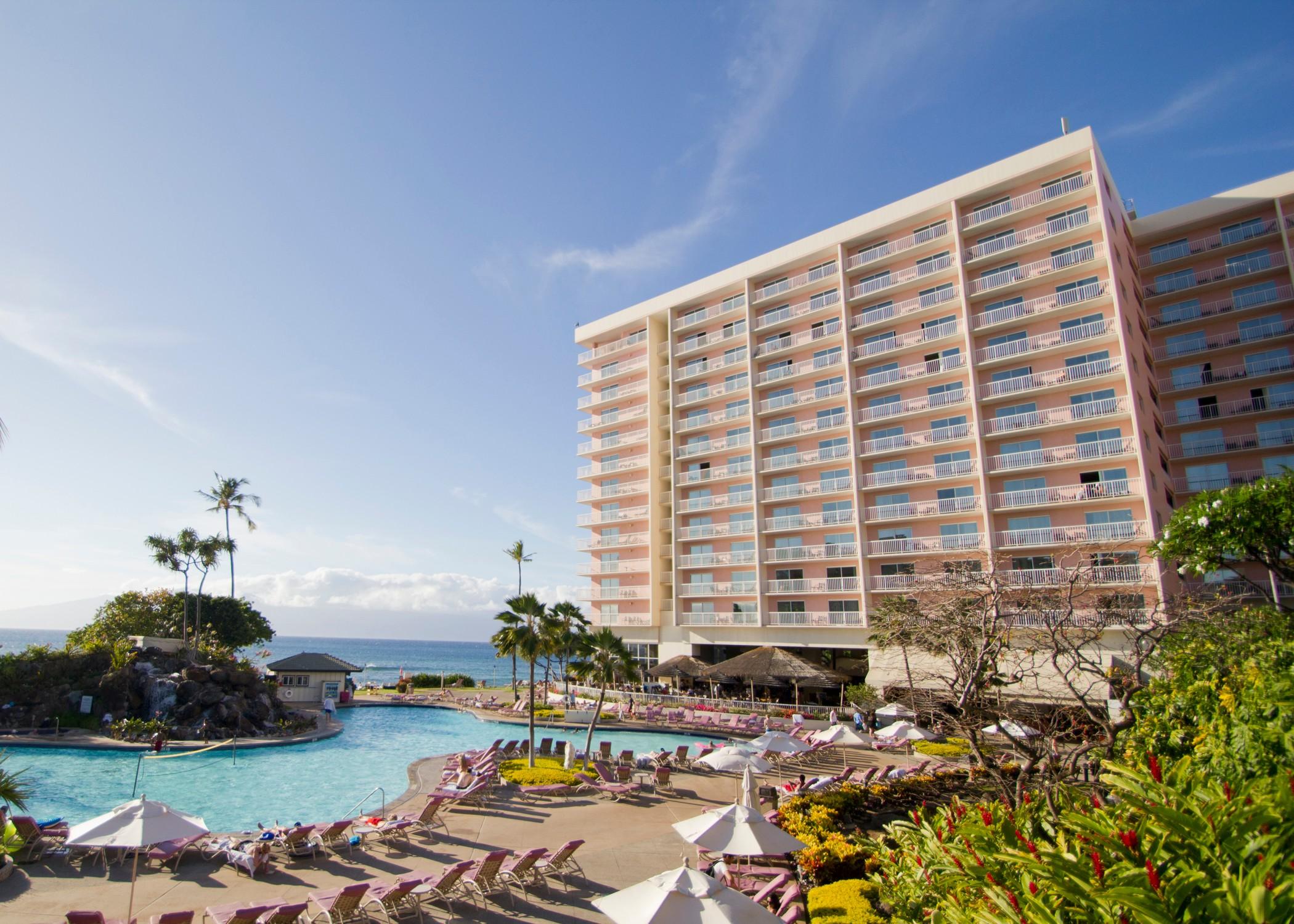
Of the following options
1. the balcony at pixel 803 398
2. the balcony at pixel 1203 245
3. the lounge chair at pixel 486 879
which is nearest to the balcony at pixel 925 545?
the balcony at pixel 803 398

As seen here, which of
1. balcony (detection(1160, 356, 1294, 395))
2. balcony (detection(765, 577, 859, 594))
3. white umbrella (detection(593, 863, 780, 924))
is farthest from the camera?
balcony (detection(765, 577, 859, 594))

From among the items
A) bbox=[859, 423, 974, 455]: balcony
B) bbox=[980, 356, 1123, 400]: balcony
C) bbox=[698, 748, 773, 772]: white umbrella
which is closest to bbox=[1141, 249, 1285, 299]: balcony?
bbox=[980, 356, 1123, 400]: balcony

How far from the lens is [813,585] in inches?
1608

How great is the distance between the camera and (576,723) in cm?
3438

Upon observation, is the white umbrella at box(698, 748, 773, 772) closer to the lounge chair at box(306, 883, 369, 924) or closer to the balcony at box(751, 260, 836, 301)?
the lounge chair at box(306, 883, 369, 924)

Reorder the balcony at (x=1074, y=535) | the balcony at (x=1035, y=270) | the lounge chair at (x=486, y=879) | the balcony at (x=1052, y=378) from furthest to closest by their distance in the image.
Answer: the balcony at (x=1035, y=270), the balcony at (x=1052, y=378), the balcony at (x=1074, y=535), the lounge chair at (x=486, y=879)

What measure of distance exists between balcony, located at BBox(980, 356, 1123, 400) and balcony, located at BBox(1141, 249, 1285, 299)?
9.26m

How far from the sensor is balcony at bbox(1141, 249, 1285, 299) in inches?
1412

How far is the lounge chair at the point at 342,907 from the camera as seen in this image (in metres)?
10.2

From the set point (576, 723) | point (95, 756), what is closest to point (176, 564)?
point (95, 756)

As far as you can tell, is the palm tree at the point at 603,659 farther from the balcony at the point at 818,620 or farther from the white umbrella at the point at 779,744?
the balcony at the point at 818,620

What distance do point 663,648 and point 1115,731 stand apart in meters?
38.1

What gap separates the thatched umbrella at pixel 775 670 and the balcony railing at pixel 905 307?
19.9 meters

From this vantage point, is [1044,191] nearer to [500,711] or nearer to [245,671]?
[500,711]
